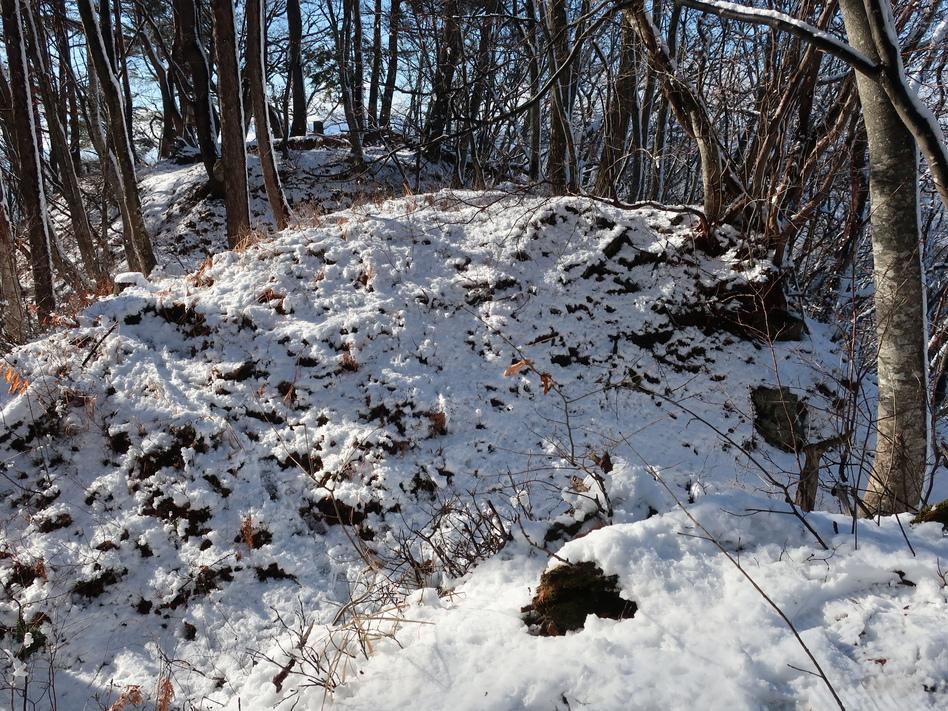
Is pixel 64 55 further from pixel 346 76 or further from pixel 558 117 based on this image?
pixel 558 117

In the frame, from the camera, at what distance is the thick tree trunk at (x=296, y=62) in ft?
50.0

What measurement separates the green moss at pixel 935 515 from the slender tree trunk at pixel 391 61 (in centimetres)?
1283

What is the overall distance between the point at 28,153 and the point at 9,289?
7.05 feet

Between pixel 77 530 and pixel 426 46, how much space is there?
12.8m

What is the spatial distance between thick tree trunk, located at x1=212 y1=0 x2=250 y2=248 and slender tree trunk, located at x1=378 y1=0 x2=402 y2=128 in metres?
5.09

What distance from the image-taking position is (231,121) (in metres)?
8.23

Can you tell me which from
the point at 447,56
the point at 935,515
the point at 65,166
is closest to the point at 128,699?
the point at 935,515

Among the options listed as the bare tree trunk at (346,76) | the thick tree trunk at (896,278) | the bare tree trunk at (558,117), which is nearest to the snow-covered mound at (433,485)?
the thick tree trunk at (896,278)

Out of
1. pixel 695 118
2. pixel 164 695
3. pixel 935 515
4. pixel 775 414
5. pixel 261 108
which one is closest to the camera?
pixel 935 515

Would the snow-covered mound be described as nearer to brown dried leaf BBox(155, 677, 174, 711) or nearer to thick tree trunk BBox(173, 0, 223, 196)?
brown dried leaf BBox(155, 677, 174, 711)

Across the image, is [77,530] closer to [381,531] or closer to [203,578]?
[203,578]

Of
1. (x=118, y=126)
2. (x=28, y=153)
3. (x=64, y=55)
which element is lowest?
(x=28, y=153)

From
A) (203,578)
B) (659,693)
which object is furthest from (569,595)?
(203,578)

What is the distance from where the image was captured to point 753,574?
2066 millimetres
